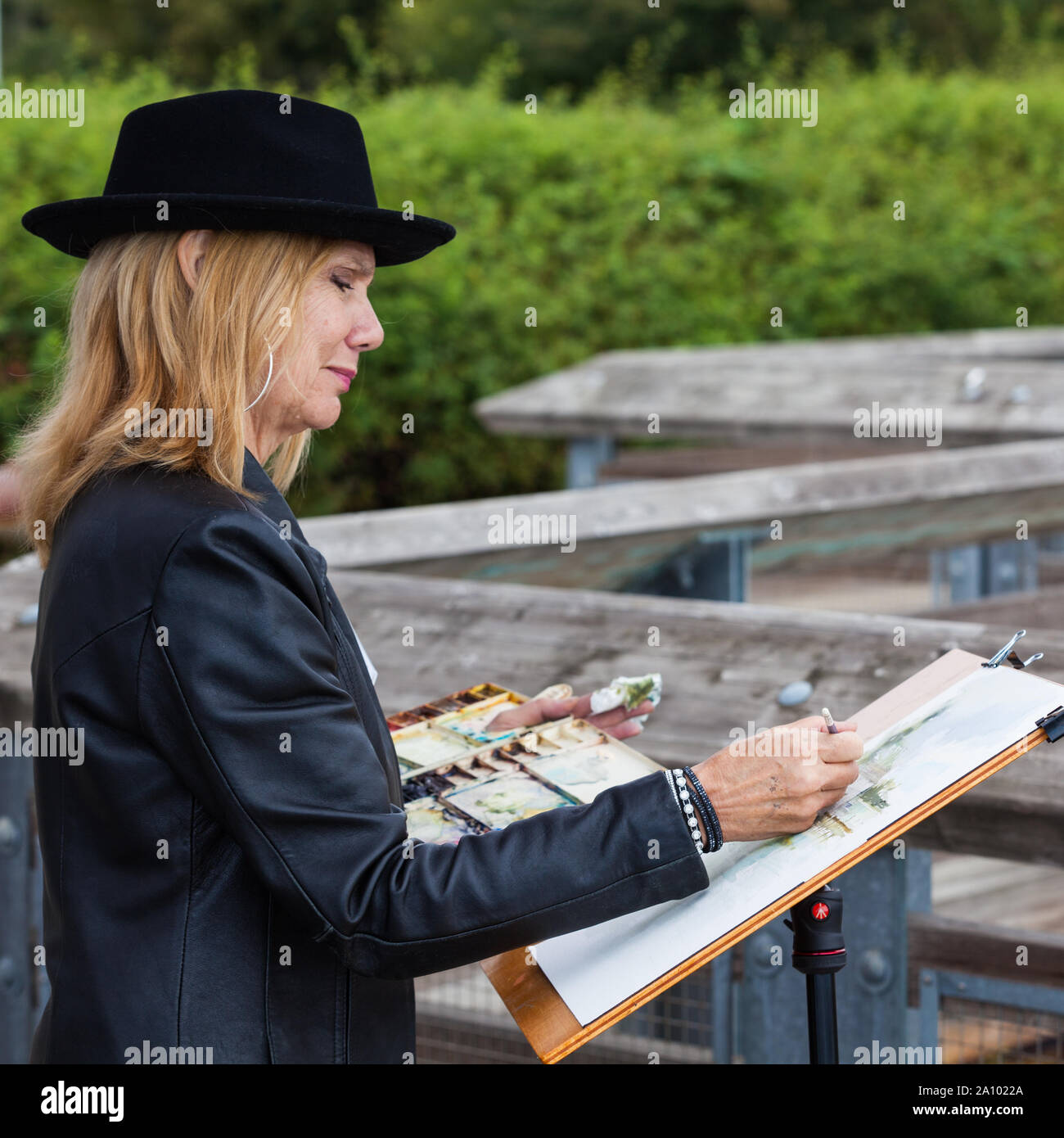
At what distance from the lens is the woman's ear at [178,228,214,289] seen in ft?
4.60

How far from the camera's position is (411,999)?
5.09 ft

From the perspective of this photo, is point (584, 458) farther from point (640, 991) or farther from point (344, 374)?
point (640, 991)

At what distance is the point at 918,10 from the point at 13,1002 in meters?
27.4

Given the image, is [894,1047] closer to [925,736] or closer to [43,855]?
[925,736]

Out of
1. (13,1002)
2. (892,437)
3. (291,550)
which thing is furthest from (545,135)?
(291,550)

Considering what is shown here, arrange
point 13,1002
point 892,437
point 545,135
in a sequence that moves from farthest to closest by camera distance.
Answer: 1. point 545,135
2. point 892,437
3. point 13,1002

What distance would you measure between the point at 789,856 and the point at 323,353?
664 millimetres

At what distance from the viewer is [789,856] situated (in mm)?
1334
